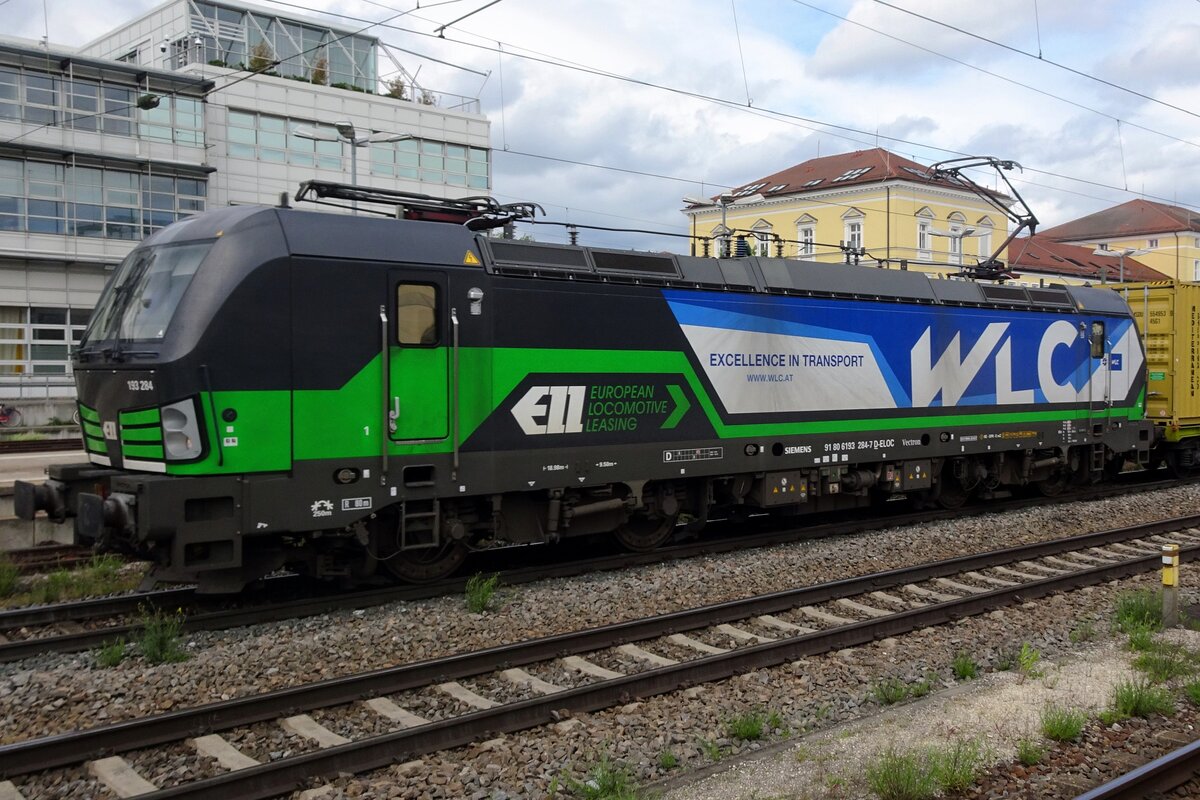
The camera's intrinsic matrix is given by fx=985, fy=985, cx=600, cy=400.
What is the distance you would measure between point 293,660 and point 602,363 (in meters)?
4.66

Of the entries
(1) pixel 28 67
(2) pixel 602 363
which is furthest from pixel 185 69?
(2) pixel 602 363

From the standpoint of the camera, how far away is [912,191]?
4841 cm

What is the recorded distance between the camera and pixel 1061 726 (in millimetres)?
6461

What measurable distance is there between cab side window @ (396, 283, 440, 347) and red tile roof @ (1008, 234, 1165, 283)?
1887 inches

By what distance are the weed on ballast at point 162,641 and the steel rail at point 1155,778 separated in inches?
258

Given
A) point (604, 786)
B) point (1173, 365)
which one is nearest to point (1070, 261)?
point (1173, 365)

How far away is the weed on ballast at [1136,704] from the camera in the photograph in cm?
687

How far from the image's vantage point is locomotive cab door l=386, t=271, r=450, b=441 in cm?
935

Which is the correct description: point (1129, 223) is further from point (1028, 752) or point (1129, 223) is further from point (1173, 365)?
point (1028, 752)

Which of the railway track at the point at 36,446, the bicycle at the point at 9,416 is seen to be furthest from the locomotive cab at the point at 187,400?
the bicycle at the point at 9,416

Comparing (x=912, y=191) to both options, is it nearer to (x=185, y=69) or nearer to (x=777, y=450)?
(x=185, y=69)

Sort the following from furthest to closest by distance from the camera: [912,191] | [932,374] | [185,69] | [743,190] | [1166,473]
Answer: [743,190]
[912,191]
[185,69]
[1166,473]
[932,374]

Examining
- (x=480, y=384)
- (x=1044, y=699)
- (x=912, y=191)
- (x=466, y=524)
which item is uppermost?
(x=912, y=191)

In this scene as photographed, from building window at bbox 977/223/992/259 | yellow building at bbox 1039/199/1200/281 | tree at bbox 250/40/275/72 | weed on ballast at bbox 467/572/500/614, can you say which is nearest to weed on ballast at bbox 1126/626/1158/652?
weed on ballast at bbox 467/572/500/614
